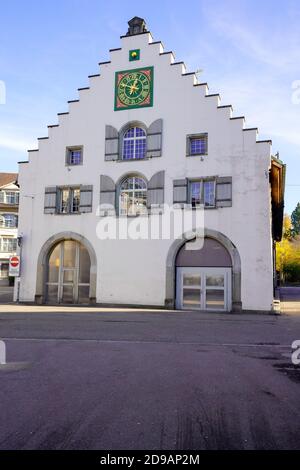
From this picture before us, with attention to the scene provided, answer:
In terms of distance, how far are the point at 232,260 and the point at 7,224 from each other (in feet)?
125

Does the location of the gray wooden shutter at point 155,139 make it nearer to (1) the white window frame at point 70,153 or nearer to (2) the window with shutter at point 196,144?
(2) the window with shutter at point 196,144

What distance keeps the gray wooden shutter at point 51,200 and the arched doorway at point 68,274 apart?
1.75 m

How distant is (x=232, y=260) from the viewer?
1850 cm

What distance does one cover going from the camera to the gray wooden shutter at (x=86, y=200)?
21250mm

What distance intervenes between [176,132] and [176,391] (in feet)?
52.1

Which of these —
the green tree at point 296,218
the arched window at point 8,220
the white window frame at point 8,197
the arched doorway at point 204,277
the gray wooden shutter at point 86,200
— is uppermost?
the green tree at point 296,218

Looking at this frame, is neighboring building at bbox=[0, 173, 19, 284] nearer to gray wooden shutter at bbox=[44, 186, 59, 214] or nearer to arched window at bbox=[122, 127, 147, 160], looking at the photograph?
gray wooden shutter at bbox=[44, 186, 59, 214]

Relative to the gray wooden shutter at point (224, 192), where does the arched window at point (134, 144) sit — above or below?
above

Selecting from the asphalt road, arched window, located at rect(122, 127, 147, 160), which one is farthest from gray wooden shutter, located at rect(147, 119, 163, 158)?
the asphalt road

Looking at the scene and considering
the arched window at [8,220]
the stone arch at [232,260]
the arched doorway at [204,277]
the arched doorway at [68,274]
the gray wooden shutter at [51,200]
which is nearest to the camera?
the stone arch at [232,260]

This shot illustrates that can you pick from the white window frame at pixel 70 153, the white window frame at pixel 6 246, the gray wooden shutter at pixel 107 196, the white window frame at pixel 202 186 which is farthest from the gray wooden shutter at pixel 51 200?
the white window frame at pixel 6 246

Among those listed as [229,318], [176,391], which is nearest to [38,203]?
[229,318]

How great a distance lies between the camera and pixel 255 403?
5340 millimetres

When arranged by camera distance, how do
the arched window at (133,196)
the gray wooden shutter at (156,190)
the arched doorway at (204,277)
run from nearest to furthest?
the arched doorway at (204,277) → the gray wooden shutter at (156,190) → the arched window at (133,196)
